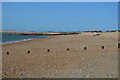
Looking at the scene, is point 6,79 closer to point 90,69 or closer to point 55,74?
point 55,74

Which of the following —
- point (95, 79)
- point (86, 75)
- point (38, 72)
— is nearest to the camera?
point (95, 79)

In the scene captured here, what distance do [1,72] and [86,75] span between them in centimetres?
411

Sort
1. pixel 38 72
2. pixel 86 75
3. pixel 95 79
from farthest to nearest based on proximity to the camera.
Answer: pixel 38 72 < pixel 86 75 < pixel 95 79

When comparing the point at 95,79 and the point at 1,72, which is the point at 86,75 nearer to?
the point at 95,79

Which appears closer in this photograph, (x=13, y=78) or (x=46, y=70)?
(x=13, y=78)

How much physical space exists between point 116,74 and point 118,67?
1.30 metres

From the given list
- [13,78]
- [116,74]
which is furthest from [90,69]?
[13,78]

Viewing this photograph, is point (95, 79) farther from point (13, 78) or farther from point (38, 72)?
point (13, 78)

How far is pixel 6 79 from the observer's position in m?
7.48

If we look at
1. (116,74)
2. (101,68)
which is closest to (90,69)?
(101,68)

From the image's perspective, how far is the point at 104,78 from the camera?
23.8 ft

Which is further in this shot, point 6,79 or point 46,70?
point 46,70

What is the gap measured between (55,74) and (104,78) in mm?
2122

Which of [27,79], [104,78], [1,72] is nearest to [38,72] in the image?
[27,79]
